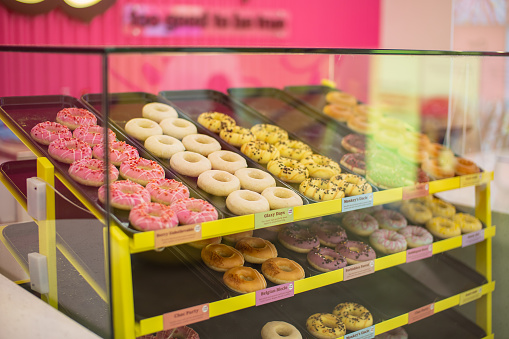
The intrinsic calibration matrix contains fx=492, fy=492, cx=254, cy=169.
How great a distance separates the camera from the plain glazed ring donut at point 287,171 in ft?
7.14

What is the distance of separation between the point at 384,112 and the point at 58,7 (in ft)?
9.16

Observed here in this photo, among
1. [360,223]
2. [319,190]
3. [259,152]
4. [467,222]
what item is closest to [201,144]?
[259,152]

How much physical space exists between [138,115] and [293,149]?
791mm

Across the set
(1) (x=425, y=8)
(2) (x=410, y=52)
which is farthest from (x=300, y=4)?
(2) (x=410, y=52)

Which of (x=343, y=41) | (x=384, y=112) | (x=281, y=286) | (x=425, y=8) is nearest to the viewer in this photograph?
(x=281, y=286)

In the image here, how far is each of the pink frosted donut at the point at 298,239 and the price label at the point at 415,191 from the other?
462 millimetres

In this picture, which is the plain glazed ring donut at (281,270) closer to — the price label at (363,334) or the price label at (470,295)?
the price label at (363,334)

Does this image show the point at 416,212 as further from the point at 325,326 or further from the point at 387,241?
the point at 325,326

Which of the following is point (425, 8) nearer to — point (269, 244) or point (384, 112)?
point (384, 112)

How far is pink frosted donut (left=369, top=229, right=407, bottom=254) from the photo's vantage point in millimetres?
2338

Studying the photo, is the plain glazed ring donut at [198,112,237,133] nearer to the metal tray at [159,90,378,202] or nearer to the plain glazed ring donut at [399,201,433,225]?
the metal tray at [159,90,378,202]

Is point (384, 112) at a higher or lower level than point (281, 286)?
higher

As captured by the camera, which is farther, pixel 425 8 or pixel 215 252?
pixel 425 8

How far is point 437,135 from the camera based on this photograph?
9.96 ft
